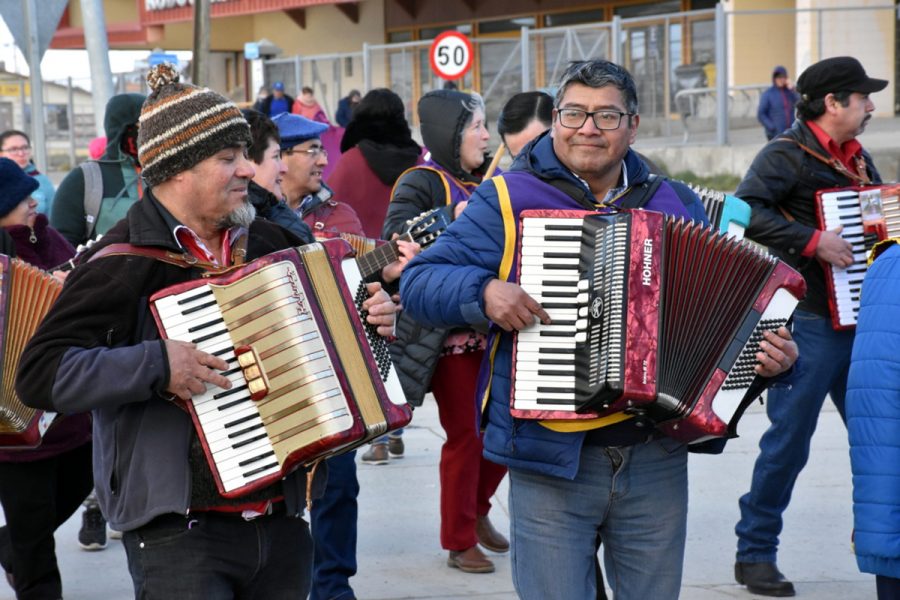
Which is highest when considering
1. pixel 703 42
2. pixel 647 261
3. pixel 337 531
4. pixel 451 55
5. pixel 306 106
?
pixel 703 42

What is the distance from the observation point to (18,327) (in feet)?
14.6

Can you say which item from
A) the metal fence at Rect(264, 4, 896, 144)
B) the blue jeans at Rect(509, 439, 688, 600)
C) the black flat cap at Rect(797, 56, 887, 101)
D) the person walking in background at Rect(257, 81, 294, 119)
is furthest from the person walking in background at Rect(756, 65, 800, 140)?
the blue jeans at Rect(509, 439, 688, 600)

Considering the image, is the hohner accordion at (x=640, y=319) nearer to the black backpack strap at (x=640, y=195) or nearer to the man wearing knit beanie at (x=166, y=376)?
the black backpack strap at (x=640, y=195)

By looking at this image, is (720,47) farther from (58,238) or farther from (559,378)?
(559,378)

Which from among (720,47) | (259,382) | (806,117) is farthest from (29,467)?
(720,47)

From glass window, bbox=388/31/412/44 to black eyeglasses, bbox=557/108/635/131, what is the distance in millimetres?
28341

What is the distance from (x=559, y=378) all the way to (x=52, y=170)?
29.7 meters

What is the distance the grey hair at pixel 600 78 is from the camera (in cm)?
362

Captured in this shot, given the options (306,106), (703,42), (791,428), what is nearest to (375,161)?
(791,428)

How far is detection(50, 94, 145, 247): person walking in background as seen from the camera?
6066mm

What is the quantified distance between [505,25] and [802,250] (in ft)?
79.6

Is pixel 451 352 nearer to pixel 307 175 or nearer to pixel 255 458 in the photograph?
pixel 307 175

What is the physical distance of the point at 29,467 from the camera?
16.5 ft

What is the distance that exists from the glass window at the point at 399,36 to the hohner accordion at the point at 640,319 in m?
28.6
